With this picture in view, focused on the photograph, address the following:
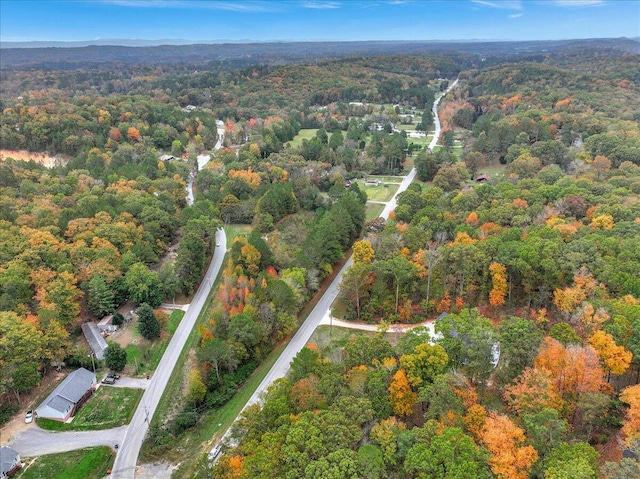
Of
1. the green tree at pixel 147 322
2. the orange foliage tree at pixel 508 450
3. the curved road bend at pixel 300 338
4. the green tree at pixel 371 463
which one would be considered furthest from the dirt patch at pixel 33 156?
the orange foliage tree at pixel 508 450

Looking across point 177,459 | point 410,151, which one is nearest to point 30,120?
point 410,151

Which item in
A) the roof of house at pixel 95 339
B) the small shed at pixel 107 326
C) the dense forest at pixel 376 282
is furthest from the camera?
the small shed at pixel 107 326

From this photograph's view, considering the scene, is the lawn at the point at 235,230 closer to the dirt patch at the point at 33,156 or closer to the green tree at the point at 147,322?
the green tree at the point at 147,322

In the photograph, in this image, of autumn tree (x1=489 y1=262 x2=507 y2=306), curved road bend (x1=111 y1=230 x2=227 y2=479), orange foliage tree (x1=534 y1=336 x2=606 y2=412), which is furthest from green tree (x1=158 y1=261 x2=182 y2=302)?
orange foliage tree (x1=534 y1=336 x2=606 y2=412)

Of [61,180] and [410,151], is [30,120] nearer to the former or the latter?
[61,180]

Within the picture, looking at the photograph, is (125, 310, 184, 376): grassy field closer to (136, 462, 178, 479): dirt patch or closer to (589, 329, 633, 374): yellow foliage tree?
(136, 462, 178, 479): dirt patch

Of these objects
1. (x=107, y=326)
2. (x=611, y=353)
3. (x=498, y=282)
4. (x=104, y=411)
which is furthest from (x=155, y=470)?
(x=498, y=282)
